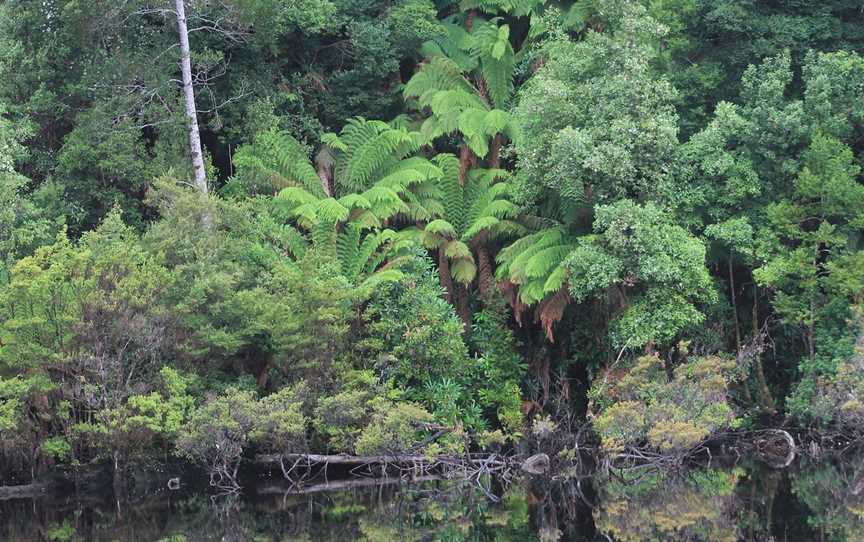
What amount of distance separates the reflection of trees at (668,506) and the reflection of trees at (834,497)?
1.00m

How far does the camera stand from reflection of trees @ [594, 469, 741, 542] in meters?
Answer: 14.6

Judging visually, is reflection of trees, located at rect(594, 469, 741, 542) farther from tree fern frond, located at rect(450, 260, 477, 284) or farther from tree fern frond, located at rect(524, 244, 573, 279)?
tree fern frond, located at rect(450, 260, 477, 284)

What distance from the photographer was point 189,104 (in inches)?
829

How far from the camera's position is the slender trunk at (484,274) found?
21812 millimetres

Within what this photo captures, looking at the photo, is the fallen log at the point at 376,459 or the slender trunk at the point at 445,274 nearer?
the fallen log at the point at 376,459

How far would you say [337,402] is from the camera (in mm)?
18156

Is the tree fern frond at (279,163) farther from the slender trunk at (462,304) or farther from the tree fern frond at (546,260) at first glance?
the tree fern frond at (546,260)

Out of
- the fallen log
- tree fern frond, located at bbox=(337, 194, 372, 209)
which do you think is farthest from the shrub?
tree fern frond, located at bbox=(337, 194, 372, 209)

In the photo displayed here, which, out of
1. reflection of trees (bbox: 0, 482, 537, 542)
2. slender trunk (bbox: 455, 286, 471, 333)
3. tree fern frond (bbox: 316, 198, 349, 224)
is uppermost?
tree fern frond (bbox: 316, 198, 349, 224)

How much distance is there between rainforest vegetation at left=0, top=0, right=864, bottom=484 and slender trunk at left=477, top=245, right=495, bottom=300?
74mm

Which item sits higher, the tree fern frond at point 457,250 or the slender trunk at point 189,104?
the slender trunk at point 189,104

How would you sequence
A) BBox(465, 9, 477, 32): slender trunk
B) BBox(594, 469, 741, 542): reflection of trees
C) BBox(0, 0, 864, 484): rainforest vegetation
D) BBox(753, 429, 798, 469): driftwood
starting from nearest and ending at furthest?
BBox(594, 469, 741, 542): reflection of trees, BBox(0, 0, 864, 484): rainforest vegetation, BBox(753, 429, 798, 469): driftwood, BBox(465, 9, 477, 32): slender trunk

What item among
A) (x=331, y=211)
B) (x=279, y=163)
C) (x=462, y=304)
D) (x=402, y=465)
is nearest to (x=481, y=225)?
(x=462, y=304)

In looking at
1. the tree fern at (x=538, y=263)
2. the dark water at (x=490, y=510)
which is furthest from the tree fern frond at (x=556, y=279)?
the dark water at (x=490, y=510)
